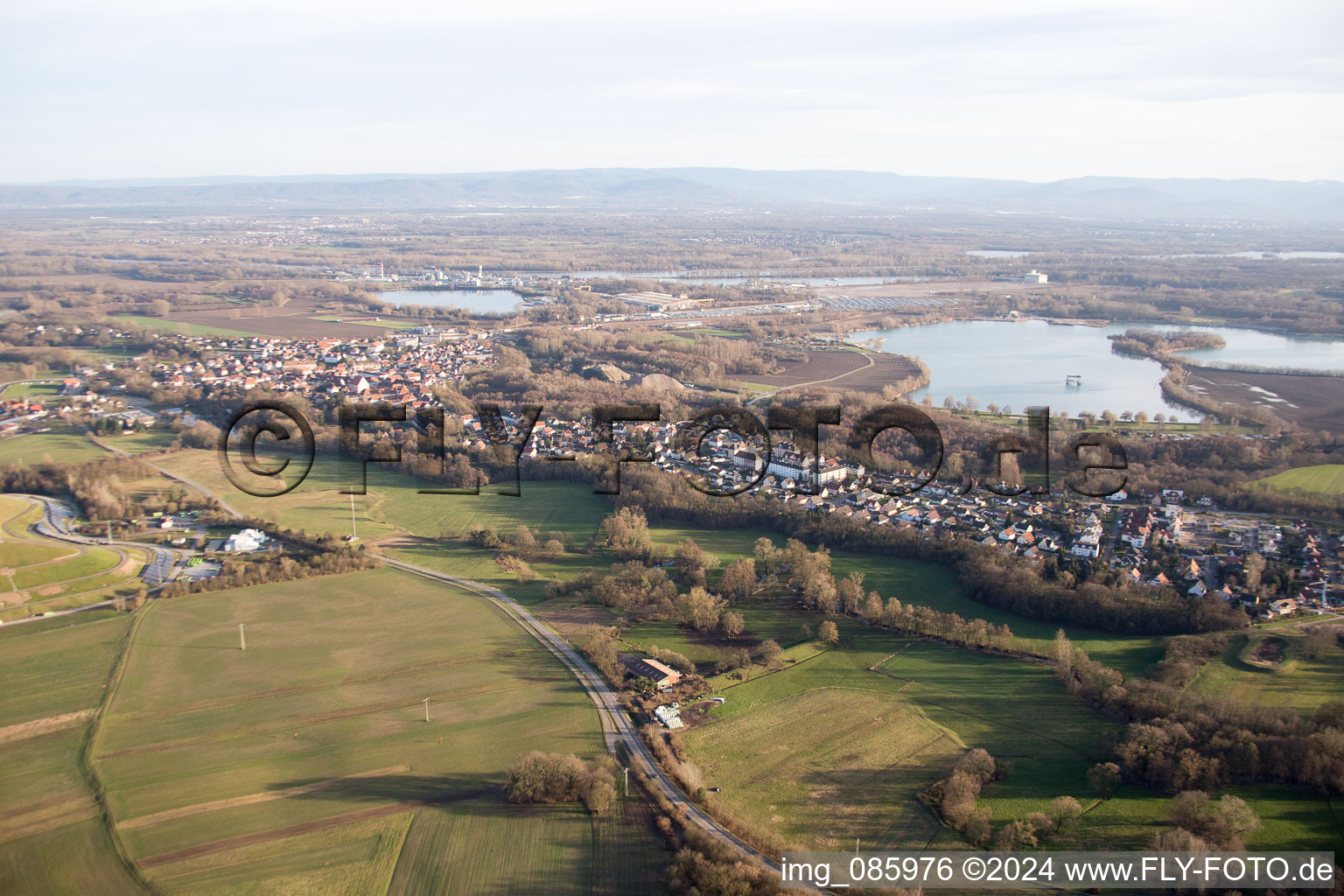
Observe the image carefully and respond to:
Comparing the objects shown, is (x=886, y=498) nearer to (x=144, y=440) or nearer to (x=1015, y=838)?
(x=1015, y=838)

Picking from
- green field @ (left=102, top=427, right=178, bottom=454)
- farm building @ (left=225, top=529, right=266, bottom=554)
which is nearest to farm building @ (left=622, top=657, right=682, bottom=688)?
farm building @ (left=225, top=529, right=266, bottom=554)

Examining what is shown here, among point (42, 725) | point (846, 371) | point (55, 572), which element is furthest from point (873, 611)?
point (846, 371)

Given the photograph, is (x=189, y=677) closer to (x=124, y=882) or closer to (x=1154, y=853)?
(x=124, y=882)

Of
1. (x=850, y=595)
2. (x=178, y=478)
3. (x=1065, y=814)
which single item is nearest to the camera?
(x=1065, y=814)

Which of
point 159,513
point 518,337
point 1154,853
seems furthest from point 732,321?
point 1154,853

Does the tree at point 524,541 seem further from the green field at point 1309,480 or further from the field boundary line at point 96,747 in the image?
the green field at point 1309,480

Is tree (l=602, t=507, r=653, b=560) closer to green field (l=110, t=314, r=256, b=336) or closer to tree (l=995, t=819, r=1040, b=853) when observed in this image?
tree (l=995, t=819, r=1040, b=853)

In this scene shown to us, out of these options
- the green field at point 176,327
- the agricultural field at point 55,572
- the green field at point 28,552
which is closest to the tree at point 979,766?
the agricultural field at point 55,572
